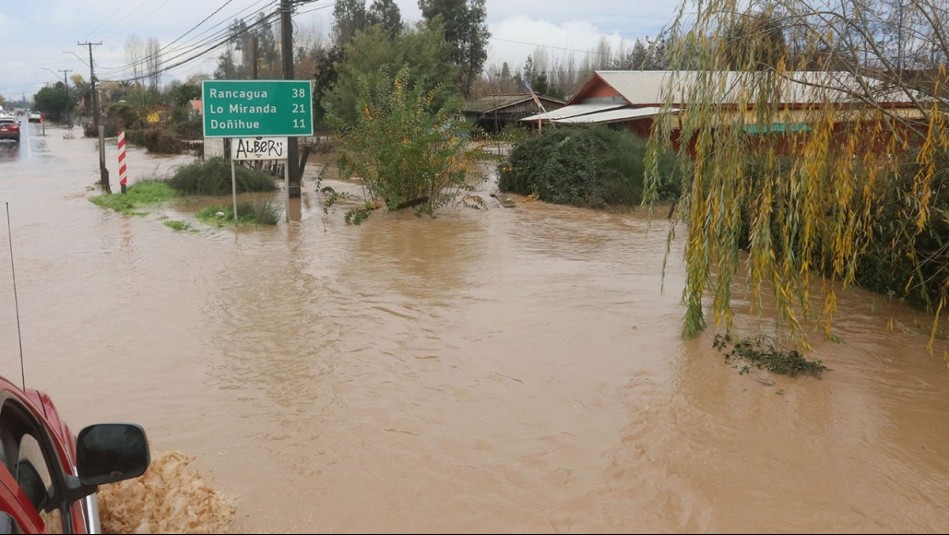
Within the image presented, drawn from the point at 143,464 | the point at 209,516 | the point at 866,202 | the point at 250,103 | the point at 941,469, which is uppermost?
the point at 250,103

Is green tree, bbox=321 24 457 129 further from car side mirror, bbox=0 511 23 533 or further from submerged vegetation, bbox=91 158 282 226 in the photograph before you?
car side mirror, bbox=0 511 23 533

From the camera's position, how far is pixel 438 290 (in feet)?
35.9

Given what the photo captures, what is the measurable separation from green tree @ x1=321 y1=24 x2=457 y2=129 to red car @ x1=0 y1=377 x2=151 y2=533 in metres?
36.9

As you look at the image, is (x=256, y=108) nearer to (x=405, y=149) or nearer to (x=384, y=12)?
(x=405, y=149)

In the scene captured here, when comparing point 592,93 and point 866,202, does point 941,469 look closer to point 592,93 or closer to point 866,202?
point 866,202

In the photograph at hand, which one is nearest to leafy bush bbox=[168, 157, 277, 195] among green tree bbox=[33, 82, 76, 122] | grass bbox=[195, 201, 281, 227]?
grass bbox=[195, 201, 281, 227]

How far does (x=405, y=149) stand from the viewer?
16.8 meters

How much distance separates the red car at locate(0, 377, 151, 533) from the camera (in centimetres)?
266

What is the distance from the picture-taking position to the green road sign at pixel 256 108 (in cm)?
1623

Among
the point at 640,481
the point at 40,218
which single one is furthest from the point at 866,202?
the point at 40,218

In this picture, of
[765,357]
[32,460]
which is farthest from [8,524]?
[765,357]

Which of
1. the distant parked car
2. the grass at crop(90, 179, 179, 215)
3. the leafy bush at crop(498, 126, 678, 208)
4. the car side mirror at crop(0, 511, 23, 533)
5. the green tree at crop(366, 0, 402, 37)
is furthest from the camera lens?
the green tree at crop(366, 0, 402, 37)

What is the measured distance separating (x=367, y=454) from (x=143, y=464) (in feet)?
10.0

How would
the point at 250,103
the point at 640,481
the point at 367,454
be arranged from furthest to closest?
1. the point at 250,103
2. the point at 367,454
3. the point at 640,481
